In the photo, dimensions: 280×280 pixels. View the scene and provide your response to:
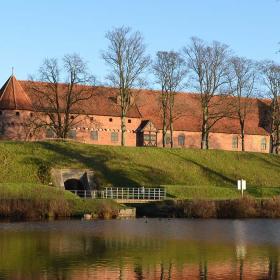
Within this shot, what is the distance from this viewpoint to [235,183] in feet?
215

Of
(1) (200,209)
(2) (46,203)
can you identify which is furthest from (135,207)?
(2) (46,203)

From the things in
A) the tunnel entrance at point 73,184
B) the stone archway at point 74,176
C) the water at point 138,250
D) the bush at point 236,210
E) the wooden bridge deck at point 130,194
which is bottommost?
the water at point 138,250

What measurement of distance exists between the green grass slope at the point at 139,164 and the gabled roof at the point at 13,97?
1186 cm

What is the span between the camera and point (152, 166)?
6531 centimetres

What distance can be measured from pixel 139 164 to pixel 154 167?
5.12 ft

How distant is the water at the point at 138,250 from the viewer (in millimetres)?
22688

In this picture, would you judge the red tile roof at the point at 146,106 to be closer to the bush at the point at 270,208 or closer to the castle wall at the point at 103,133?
the castle wall at the point at 103,133

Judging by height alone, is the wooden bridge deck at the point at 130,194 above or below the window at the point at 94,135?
below

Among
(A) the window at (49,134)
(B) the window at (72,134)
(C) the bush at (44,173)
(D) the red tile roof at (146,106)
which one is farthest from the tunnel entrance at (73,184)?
(B) the window at (72,134)

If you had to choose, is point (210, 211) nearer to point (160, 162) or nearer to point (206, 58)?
point (160, 162)

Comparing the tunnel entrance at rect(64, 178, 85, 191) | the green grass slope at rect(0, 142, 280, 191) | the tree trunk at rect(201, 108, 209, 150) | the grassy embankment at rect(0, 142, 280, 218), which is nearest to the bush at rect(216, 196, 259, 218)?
the grassy embankment at rect(0, 142, 280, 218)

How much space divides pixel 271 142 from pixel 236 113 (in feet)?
34.2

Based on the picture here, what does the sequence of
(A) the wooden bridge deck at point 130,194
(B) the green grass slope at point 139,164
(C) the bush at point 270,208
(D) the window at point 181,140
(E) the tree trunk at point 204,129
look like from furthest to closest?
1. (D) the window at point 181,140
2. (E) the tree trunk at point 204,129
3. (B) the green grass slope at point 139,164
4. (A) the wooden bridge deck at point 130,194
5. (C) the bush at point 270,208

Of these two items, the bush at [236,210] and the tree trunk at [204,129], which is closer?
the bush at [236,210]
